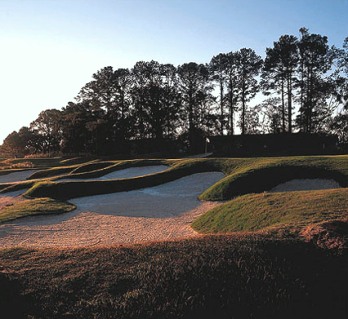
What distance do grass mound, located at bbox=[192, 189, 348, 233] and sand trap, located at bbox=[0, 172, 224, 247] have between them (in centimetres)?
104

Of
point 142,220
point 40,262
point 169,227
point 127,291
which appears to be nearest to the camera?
point 127,291

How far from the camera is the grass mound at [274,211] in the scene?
11.0 metres

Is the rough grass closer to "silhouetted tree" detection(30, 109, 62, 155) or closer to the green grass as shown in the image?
the green grass

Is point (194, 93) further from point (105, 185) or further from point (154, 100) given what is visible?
point (105, 185)

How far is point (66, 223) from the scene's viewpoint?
15953 mm

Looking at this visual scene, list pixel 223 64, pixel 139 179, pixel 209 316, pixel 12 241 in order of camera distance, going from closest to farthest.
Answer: pixel 209 316
pixel 12 241
pixel 139 179
pixel 223 64

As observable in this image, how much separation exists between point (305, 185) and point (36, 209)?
1330cm

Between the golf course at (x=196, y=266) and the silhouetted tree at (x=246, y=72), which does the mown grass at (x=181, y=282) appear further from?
the silhouetted tree at (x=246, y=72)

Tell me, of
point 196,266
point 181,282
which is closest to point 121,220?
point 196,266

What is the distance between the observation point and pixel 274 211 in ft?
41.4

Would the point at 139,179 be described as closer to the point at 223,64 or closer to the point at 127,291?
the point at 127,291

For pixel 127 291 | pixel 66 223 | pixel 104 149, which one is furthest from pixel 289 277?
pixel 104 149

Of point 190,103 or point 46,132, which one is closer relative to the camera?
point 190,103

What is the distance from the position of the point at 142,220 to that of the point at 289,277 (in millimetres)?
10348
